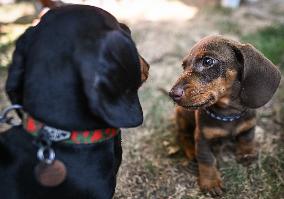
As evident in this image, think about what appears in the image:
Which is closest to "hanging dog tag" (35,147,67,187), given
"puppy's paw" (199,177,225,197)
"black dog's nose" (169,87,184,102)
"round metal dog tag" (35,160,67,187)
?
"round metal dog tag" (35,160,67,187)

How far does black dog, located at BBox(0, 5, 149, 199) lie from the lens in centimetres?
208

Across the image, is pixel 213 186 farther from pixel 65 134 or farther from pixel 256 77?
pixel 65 134

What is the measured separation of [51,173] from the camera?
7.23ft

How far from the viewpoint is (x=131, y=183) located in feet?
10.7

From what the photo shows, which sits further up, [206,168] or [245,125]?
[245,125]

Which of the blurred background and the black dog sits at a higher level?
the black dog

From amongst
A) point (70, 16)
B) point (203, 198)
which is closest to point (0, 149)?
point (70, 16)

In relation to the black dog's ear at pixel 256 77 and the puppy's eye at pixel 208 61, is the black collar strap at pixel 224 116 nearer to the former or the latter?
the black dog's ear at pixel 256 77

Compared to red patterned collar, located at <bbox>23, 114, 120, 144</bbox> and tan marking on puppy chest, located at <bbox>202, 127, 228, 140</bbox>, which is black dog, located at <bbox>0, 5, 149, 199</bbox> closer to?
red patterned collar, located at <bbox>23, 114, 120, 144</bbox>

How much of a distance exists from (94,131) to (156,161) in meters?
1.30

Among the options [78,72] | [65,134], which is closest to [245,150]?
[65,134]

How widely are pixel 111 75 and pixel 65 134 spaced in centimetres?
38

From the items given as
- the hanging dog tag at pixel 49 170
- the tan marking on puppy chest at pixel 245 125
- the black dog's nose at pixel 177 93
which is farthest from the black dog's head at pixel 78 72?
the tan marking on puppy chest at pixel 245 125

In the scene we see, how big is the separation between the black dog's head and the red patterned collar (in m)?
0.06
